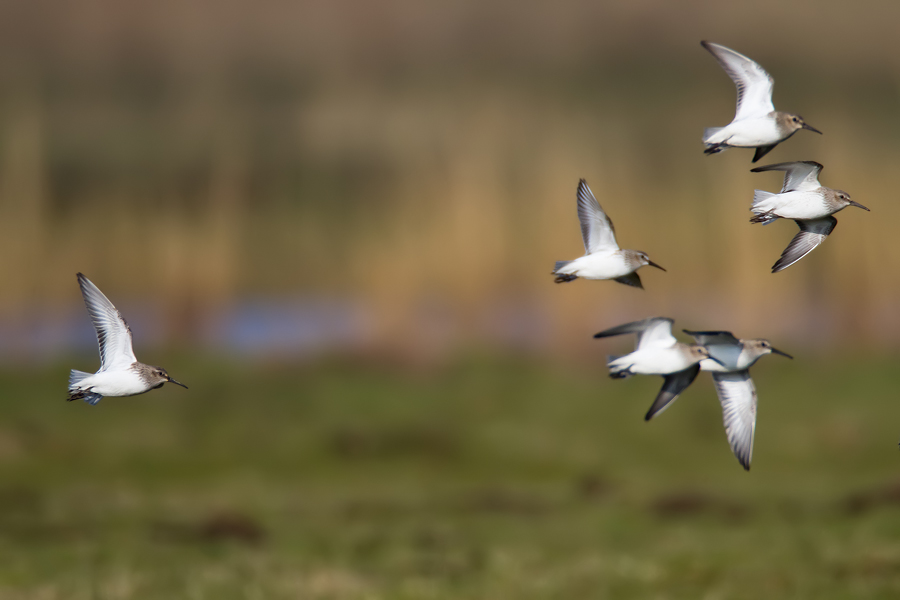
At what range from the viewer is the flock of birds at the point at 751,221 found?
5758 millimetres

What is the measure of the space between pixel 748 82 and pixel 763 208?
99 cm

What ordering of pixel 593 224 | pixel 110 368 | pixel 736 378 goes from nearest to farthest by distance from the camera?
1. pixel 110 368
2. pixel 593 224
3. pixel 736 378

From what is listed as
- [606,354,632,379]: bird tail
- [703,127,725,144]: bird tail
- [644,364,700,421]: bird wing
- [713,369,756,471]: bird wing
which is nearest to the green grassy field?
[713,369,756,471]: bird wing

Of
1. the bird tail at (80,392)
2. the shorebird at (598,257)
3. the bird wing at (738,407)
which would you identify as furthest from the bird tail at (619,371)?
the bird tail at (80,392)

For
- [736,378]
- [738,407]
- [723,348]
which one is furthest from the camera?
[736,378]

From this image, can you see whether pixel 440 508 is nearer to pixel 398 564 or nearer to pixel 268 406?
pixel 398 564

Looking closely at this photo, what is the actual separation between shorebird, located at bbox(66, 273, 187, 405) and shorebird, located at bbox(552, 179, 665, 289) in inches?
95.4

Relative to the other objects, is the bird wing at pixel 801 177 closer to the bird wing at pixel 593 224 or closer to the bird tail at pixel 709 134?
the bird tail at pixel 709 134

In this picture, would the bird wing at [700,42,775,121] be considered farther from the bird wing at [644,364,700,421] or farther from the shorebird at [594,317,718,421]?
the bird wing at [644,364,700,421]

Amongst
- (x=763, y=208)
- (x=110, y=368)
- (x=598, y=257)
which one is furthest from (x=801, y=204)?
(x=110, y=368)

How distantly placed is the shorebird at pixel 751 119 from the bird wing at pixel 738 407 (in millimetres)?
1484

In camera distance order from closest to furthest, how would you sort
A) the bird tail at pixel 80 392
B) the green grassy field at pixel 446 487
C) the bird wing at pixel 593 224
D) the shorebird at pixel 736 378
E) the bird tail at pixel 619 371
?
the bird tail at pixel 80 392 < the bird tail at pixel 619 371 < the shorebird at pixel 736 378 < the bird wing at pixel 593 224 < the green grassy field at pixel 446 487

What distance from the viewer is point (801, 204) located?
591 cm

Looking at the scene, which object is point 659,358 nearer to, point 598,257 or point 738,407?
point 598,257
